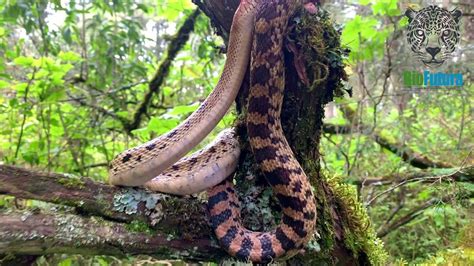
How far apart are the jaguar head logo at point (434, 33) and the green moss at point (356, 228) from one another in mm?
3268

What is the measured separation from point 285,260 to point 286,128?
0.83m

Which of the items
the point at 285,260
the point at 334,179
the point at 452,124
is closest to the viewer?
the point at 285,260

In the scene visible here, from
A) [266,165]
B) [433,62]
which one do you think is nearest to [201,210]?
[266,165]

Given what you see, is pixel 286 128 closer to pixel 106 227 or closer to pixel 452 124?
pixel 106 227

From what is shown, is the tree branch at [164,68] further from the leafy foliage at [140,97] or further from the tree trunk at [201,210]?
the tree trunk at [201,210]

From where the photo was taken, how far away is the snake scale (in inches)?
97.0

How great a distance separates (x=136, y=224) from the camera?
230 centimetres

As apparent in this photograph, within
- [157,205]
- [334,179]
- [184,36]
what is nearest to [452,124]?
[184,36]

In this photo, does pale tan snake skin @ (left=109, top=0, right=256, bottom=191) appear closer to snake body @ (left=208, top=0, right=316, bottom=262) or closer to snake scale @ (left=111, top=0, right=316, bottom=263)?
snake scale @ (left=111, top=0, right=316, bottom=263)

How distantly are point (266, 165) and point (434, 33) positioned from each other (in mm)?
4131

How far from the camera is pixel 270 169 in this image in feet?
8.44

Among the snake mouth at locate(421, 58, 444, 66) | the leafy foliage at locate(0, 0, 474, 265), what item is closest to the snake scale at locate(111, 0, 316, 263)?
the leafy foliage at locate(0, 0, 474, 265)

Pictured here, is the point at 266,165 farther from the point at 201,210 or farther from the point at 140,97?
the point at 140,97

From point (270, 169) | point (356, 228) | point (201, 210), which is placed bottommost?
point (356, 228)
